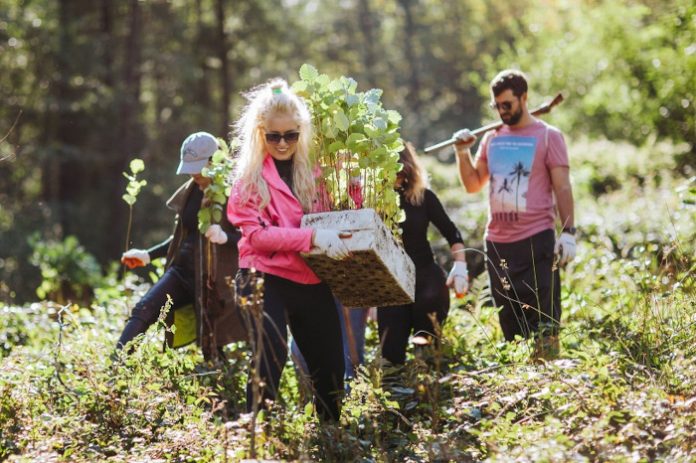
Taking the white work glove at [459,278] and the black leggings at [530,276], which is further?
the black leggings at [530,276]

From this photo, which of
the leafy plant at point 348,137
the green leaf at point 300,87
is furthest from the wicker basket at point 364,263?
the green leaf at point 300,87

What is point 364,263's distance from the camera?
14.4 feet

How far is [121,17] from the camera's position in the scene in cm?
2419

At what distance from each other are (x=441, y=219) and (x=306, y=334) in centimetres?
Result: 147

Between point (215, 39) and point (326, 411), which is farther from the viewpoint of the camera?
point (215, 39)

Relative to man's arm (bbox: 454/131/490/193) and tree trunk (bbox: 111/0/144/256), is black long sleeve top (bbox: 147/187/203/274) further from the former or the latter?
tree trunk (bbox: 111/0/144/256)

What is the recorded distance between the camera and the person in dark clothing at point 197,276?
5926 mm

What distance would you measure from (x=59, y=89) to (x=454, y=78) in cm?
2876

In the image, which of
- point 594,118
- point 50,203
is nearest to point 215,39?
point 50,203

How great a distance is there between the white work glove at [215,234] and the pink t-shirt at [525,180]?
5.75ft

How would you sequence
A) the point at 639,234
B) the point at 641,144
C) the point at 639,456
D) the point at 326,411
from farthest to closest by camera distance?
1. the point at 641,144
2. the point at 639,234
3. the point at 326,411
4. the point at 639,456

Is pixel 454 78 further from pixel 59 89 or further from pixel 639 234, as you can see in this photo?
pixel 639 234

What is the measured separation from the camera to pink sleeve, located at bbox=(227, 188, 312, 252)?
169 inches

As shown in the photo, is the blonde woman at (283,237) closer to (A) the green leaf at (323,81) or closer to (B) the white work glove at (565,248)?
(A) the green leaf at (323,81)
